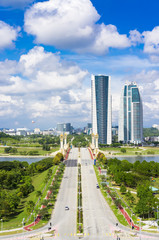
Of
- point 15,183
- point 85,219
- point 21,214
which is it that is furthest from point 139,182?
point 15,183

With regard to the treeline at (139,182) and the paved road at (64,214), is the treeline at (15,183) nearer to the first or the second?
the paved road at (64,214)

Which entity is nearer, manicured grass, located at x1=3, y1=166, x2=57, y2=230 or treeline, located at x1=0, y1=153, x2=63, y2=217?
manicured grass, located at x1=3, y1=166, x2=57, y2=230

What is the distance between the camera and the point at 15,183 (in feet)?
236

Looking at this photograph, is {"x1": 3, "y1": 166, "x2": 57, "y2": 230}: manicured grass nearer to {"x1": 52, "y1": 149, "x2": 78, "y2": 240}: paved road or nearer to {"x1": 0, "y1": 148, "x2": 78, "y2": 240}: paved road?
{"x1": 0, "y1": 148, "x2": 78, "y2": 240}: paved road

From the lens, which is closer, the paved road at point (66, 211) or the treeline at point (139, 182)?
the paved road at point (66, 211)

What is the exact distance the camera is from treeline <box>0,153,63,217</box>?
49.6m

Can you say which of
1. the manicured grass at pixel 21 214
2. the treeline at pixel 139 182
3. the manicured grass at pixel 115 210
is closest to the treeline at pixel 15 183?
the manicured grass at pixel 21 214

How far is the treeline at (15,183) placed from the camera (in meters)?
49.6

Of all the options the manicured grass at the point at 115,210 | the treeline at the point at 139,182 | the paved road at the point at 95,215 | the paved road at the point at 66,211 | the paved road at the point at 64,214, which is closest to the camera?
the paved road at the point at 64,214

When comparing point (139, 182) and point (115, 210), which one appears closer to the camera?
point (115, 210)

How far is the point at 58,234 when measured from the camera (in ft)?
127

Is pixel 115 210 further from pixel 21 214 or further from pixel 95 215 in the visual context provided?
pixel 21 214

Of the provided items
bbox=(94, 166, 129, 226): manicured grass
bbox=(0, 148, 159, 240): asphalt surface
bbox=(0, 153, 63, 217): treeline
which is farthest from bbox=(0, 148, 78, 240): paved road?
bbox=(0, 153, 63, 217): treeline

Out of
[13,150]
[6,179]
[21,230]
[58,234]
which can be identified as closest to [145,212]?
[58,234]
